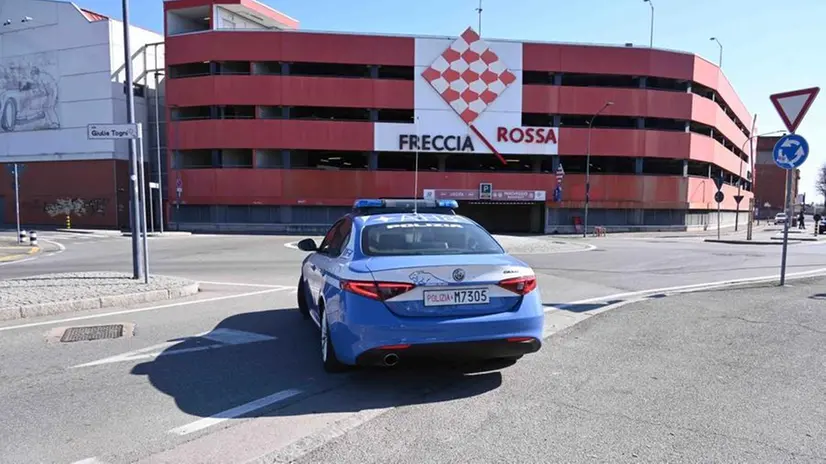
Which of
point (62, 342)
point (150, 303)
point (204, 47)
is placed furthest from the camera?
point (204, 47)

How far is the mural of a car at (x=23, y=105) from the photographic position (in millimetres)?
40750

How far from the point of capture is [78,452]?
10.8 feet

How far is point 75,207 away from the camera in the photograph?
40.3 metres

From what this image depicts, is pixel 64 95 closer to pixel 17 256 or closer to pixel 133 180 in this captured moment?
pixel 17 256

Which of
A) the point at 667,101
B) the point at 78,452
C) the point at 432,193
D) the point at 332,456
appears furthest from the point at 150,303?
the point at 667,101

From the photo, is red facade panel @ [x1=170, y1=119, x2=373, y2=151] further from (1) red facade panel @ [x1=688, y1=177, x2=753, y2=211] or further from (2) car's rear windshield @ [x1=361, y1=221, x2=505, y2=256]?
(2) car's rear windshield @ [x1=361, y1=221, x2=505, y2=256]

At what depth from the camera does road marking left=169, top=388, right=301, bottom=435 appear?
11.9 ft

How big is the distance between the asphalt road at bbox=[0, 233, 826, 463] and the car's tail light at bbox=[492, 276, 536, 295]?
2.72 feet

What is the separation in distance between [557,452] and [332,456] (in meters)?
1.39

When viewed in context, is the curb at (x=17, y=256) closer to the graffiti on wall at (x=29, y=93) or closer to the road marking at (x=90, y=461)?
the road marking at (x=90, y=461)

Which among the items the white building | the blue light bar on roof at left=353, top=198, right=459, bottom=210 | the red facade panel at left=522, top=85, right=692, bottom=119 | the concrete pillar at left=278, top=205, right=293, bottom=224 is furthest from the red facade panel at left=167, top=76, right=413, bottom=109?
the blue light bar on roof at left=353, top=198, right=459, bottom=210

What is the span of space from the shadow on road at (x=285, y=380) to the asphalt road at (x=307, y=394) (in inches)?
0.8

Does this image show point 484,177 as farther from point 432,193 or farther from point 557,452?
point 557,452

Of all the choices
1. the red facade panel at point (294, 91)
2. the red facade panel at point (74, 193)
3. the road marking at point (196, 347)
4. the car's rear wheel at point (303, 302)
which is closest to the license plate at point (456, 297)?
the road marking at point (196, 347)
